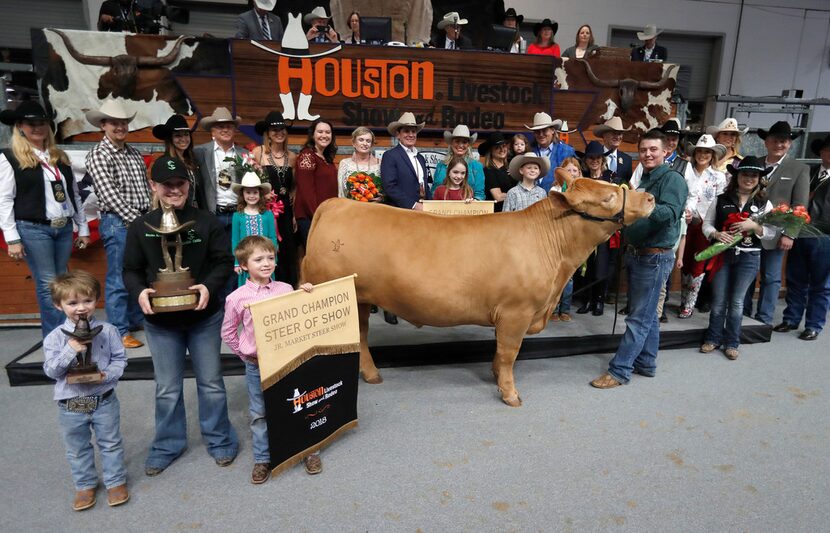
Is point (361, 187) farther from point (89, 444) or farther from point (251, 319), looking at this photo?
point (89, 444)

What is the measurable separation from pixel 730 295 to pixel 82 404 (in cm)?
491

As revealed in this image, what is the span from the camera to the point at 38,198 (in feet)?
11.9

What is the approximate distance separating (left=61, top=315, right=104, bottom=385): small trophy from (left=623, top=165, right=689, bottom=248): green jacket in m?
3.38

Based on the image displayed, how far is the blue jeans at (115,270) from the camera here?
379cm

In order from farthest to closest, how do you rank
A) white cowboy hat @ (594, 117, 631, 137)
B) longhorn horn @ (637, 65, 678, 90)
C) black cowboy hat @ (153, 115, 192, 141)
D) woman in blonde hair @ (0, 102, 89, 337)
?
longhorn horn @ (637, 65, 678, 90) < white cowboy hat @ (594, 117, 631, 137) < black cowboy hat @ (153, 115, 192, 141) < woman in blonde hair @ (0, 102, 89, 337)

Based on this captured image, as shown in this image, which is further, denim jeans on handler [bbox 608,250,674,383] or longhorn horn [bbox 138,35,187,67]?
longhorn horn [bbox 138,35,187,67]

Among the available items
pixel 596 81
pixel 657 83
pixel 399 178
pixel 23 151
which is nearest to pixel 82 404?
pixel 23 151

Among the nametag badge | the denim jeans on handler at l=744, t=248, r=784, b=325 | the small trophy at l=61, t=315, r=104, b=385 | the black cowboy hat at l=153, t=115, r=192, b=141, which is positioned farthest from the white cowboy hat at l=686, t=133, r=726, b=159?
the nametag badge

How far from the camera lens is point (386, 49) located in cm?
555

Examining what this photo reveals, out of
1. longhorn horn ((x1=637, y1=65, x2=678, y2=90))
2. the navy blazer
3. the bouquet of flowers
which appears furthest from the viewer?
longhorn horn ((x1=637, y1=65, x2=678, y2=90))

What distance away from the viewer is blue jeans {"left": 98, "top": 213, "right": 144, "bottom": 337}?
379cm

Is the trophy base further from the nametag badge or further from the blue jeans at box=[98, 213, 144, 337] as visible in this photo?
the blue jeans at box=[98, 213, 144, 337]

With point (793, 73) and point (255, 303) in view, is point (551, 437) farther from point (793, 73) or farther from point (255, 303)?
point (793, 73)

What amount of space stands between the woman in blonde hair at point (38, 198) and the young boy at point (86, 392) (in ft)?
5.49
